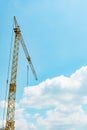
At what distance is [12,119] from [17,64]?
990 inches

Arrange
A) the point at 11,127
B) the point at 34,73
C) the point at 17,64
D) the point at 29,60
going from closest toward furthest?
1. the point at 11,127
2. the point at 17,64
3. the point at 29,60
4. the point at 34,73

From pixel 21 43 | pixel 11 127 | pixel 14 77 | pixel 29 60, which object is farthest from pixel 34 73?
pixel 11 127

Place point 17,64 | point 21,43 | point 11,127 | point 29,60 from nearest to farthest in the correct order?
point 11,127 → point 17,64 → point 21,43 → point 29,60

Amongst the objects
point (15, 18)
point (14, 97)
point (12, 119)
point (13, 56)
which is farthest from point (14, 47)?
point (12, 119)

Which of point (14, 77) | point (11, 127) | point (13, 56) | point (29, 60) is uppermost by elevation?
point (29, 60)

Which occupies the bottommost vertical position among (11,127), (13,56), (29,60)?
(11,127)

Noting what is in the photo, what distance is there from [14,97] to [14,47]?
24333mm

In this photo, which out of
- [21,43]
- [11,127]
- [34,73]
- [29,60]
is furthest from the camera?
[34,73]

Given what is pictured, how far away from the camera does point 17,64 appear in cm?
12481

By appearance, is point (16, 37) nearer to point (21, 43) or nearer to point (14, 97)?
point (21, 43)

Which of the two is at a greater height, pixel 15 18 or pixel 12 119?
pixel 15 18

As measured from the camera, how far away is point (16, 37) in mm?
129500

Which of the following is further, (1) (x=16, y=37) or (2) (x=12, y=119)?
(1) (x=16, y=37)

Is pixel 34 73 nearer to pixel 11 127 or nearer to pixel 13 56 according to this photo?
pixel 13 56
